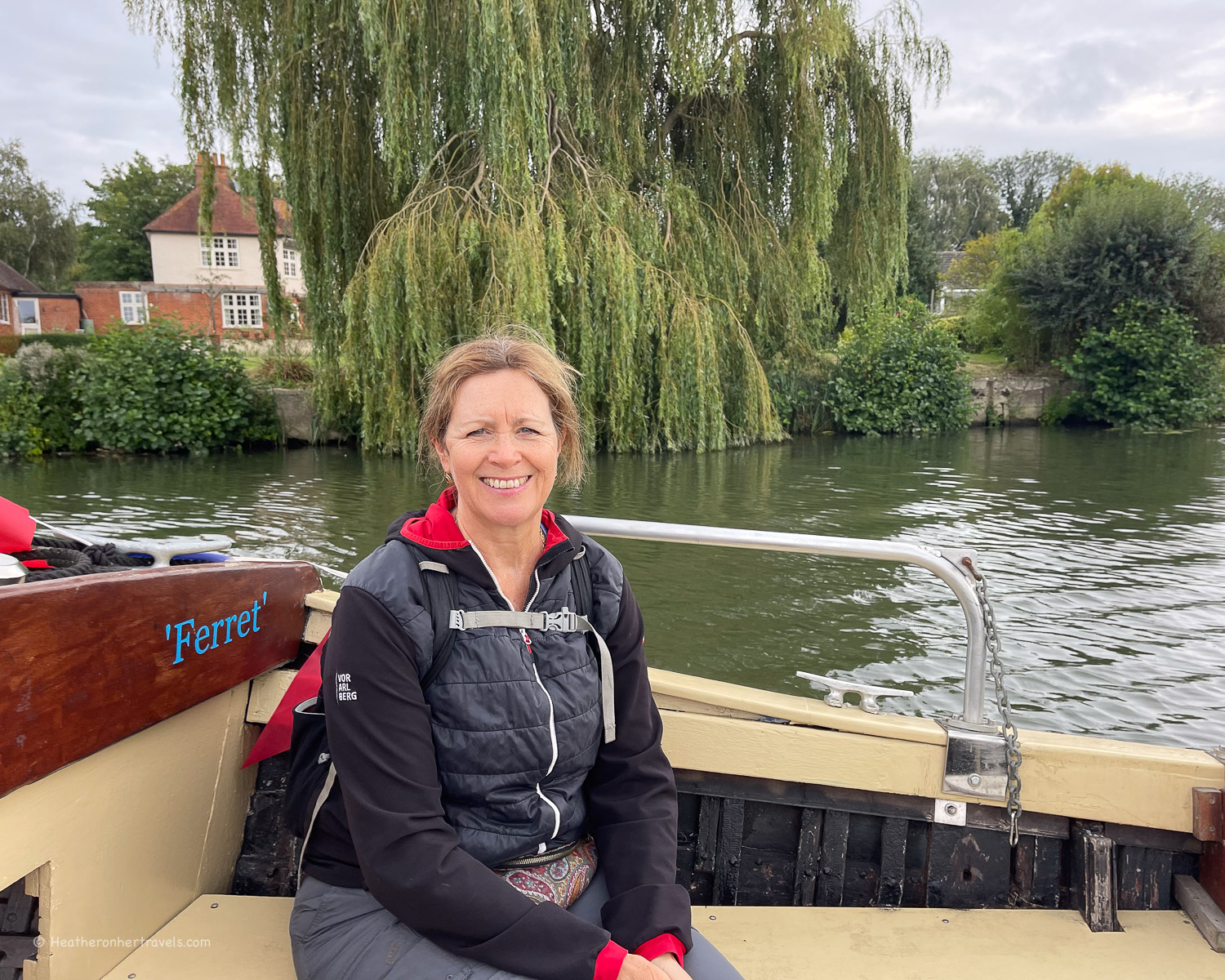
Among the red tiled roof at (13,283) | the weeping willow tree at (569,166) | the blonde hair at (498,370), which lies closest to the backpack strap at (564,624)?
the blonde hair at (498,370)

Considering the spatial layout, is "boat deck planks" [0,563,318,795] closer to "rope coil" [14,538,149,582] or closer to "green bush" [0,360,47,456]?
"rope coil" [14,538,149,582]

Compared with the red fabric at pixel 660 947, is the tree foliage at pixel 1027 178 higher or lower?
higher

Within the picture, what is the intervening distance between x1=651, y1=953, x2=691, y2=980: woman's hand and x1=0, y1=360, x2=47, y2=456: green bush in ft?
52.9

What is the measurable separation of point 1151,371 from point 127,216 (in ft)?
139

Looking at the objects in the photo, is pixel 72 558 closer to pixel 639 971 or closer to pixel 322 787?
pixel 322 787

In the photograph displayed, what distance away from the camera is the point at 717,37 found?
11617 mm

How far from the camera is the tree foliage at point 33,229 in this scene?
44.4 m

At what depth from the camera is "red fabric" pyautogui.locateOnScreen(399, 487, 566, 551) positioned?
1.71 metres

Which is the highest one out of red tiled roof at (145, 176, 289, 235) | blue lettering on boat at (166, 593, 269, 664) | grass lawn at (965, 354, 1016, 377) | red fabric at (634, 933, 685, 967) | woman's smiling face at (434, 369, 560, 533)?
red tiled roof at (145, 176, 289, 235)

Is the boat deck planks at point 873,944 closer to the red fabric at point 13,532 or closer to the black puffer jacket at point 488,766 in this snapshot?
the black puffer jacket at point 488,766

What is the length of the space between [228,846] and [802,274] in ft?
41.4

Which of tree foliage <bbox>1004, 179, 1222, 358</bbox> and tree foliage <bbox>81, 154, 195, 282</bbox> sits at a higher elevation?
tree foliage <bbox>81, 154, 195, 282</bbox>

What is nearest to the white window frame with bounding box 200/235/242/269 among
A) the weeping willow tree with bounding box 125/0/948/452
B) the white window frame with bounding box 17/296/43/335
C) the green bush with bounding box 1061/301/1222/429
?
the white window frame with bounding box 17/296/43/335

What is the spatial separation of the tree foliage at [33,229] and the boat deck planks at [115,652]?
5182 centimetres
